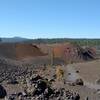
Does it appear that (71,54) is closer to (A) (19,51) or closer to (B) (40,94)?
(A) (19,51)

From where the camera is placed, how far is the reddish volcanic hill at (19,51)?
103944 millimetres

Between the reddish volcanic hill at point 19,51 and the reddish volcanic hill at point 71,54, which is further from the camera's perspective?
the reddish volcanic hill at point 71,54

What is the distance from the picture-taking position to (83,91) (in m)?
36.7

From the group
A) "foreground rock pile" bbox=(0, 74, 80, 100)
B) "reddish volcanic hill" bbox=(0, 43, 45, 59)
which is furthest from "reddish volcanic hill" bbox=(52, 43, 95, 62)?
"foreground rock pile" bbox=(0, 74, 80, 100)

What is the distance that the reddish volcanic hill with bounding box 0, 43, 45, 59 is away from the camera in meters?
104

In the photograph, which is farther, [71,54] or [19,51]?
[19,51]

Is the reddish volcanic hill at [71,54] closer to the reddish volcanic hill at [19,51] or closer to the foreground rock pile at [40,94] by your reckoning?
the reddish volcanic hill at [19,51]

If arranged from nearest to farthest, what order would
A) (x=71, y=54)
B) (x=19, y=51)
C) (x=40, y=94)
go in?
1. (x=40, y=94)
2. (x=71, y=54)
3. (x=19, y=51)

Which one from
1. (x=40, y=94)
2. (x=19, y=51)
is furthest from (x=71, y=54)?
(x=40, y=94)

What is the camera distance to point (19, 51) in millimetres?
110875

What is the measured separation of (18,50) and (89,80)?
212 ft


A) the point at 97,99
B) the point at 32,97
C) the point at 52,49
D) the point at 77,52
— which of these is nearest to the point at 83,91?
the point at 97,99

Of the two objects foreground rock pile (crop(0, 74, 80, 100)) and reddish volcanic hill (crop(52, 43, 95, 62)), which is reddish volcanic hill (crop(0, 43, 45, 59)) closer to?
reddish volcanic hill (crop(52, 43, 95, 62))

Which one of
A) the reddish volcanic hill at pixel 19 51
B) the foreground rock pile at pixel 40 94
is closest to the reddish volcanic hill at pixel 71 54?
the reddish volcanic hill at pixel 19 51
